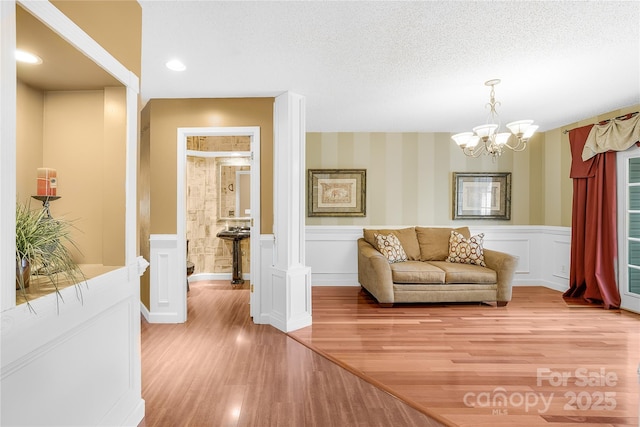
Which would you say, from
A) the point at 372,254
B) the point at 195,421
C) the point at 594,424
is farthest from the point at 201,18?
the point at 594,424

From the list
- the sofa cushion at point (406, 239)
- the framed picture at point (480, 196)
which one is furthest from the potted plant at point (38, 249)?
the framed picture at point (480, 196)

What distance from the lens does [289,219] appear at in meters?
3.23

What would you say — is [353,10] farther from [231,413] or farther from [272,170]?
[231,413]

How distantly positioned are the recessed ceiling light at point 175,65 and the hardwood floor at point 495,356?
260cm

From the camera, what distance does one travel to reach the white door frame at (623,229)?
147 inches

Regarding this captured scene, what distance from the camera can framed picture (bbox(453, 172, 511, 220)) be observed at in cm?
500

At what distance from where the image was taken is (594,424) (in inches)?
70.7

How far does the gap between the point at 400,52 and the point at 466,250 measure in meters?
2.92

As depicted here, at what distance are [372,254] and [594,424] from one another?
97.3 inches

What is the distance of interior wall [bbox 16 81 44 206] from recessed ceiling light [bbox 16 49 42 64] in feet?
0.66

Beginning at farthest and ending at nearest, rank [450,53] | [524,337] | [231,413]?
[524,337]
[450,53]
[231,413]

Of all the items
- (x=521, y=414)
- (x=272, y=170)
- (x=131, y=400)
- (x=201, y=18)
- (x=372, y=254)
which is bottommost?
(x=521, y=414)

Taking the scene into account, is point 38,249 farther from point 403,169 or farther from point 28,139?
point 403,169

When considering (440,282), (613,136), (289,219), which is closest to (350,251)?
(440,282)
